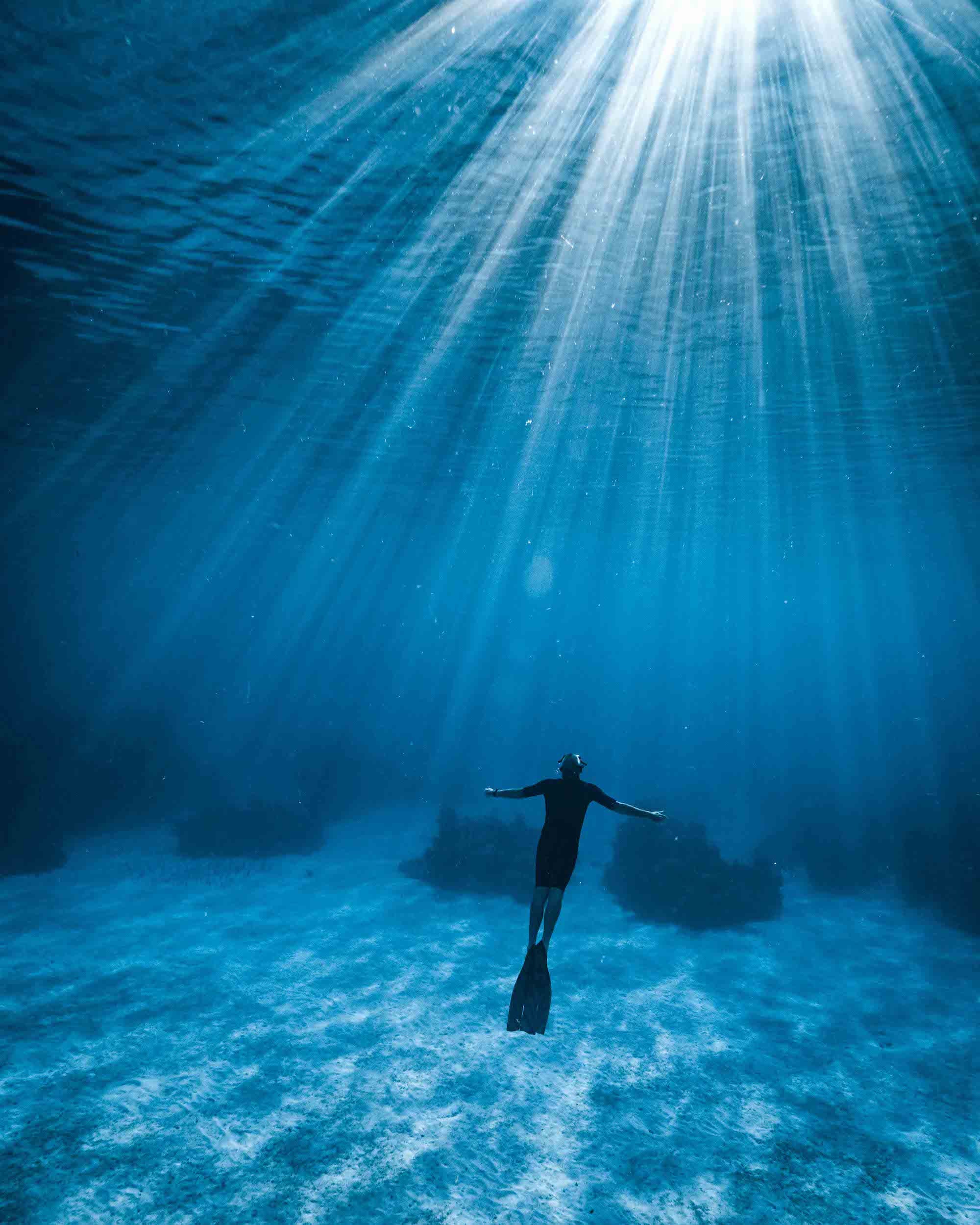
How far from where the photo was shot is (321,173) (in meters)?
9.70

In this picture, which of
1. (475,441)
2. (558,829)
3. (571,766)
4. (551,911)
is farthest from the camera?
(475,441)

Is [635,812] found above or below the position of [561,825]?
above

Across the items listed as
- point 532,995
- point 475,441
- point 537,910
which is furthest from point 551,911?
point 475,441

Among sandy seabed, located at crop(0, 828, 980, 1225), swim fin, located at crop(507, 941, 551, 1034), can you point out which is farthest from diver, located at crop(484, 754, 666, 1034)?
sandy seabed, located at crop(0, 828, 980, 1225)

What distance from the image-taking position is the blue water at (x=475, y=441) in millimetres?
6758

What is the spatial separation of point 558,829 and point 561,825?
55 millimetres

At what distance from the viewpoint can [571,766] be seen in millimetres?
6918

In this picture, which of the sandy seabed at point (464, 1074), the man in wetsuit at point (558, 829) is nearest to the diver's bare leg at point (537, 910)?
the man in wetsuit at point (558, 829)

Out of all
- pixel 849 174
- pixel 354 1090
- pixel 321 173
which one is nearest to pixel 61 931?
pixel 354 1090

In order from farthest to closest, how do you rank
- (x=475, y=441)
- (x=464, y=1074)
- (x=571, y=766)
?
(x=475, y=441)
(x=464, y=1074)
(x=571, y=766)

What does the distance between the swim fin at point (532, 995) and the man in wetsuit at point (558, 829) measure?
151mm

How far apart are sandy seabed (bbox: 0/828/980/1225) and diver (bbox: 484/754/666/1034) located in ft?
5.40

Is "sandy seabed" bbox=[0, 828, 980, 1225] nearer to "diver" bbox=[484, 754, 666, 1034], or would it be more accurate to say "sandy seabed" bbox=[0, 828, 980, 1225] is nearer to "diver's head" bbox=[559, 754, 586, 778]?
"diver" bbox=[484, 754, 666, 1034]

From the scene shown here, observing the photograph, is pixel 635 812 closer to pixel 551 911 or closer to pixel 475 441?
pixel 551 911
